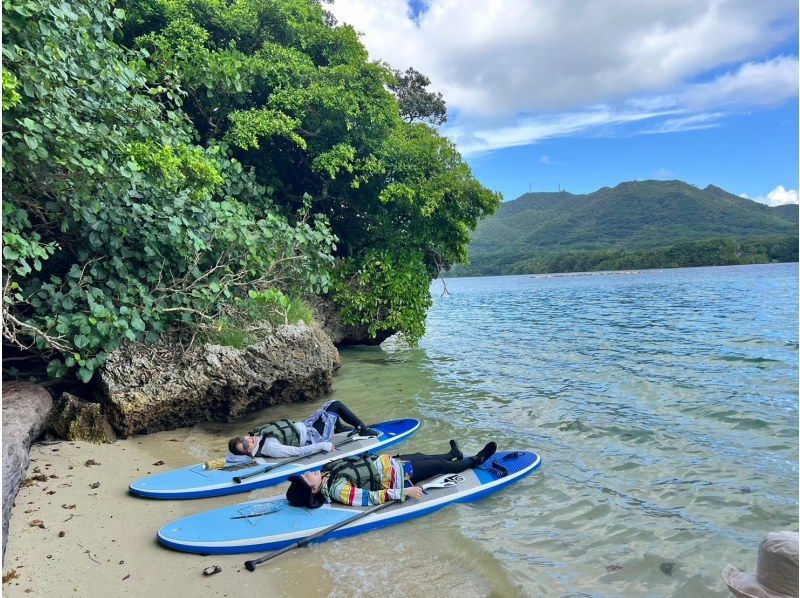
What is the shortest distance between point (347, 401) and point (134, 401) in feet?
15.1

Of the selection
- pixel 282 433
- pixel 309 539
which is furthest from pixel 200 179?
pixel 309 539

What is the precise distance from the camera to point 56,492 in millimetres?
5707

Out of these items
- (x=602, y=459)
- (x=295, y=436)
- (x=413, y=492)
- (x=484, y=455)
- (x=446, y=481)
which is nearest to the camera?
(x=413, y=492)

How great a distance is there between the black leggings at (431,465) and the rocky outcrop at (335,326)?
9210 millimetres

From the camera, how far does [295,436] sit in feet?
24.6

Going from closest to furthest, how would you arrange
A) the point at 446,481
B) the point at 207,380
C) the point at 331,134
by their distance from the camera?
the point at 446,481 → the point at 207,380 → the point at 331,134

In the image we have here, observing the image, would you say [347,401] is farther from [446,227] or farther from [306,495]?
[446,227]

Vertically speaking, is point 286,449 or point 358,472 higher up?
point 358,472

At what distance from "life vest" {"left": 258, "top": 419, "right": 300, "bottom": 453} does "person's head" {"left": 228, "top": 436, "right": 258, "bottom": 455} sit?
0.16m

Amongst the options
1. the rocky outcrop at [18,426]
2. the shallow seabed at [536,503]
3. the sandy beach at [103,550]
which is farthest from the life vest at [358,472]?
the rocky outcrop at [18,426]

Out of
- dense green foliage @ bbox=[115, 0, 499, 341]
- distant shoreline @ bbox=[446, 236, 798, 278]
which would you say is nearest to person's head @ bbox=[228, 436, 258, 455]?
dense green foliage @ bbox=[115, 0, 499, 341]

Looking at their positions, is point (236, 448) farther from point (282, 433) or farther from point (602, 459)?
point (602, 459)

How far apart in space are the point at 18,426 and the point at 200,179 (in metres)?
4.70

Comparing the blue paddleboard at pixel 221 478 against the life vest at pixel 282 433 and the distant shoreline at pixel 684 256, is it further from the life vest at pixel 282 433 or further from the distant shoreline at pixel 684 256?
the distant shoreline at pixel 684 256
